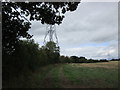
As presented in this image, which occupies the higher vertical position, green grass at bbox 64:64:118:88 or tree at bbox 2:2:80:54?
tree at bbox 2:2:80:54

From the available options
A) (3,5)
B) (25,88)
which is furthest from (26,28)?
(25,88)

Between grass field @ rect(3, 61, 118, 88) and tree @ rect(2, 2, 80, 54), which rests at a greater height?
tree @ rect(2, 2, 80, 54)

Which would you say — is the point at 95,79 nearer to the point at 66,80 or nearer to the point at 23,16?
the point at 66,80

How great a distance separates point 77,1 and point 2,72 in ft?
22.9

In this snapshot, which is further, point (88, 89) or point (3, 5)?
point (3, 5)

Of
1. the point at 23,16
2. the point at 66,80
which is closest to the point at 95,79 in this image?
the point at 66,80

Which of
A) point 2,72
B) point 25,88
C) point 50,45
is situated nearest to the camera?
point 25,88

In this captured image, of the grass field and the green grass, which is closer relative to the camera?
the grass field

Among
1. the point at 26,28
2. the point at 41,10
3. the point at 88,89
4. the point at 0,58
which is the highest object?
the point at 41,10

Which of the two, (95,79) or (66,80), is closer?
(66,80)

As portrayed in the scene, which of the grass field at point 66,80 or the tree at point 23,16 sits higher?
the tree at point 23,16

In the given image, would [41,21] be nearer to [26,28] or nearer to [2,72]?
[26,28]

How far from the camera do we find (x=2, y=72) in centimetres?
1777

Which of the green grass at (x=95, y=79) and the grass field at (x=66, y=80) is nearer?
the grass field at (x=66, y=80)
